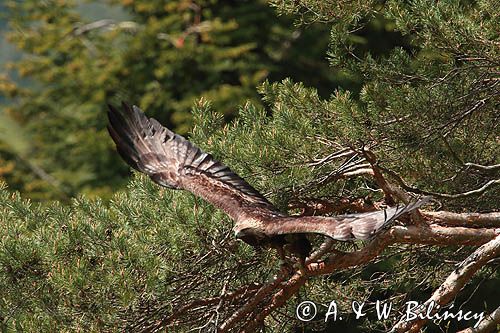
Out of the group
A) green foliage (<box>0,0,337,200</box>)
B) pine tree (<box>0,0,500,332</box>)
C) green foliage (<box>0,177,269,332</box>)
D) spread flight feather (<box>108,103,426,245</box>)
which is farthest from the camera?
green foliage (<box>0,0,337,200</box>)

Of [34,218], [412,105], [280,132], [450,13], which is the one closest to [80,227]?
[34,218]

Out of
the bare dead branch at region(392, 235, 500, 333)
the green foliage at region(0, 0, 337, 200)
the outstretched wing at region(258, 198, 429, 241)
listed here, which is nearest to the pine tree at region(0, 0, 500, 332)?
the bare dead branch at region(392, 235, 500, 333)

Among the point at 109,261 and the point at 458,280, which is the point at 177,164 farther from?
the point at 458,280

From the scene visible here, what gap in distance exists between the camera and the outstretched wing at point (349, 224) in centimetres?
393

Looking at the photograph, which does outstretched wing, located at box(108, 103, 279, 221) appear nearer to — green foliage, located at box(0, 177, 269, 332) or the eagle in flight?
the eagle in flight

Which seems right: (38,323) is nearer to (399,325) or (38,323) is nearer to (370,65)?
(399,325)

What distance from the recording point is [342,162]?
17.0ft

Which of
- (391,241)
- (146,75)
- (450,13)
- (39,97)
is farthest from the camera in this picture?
(39,97)

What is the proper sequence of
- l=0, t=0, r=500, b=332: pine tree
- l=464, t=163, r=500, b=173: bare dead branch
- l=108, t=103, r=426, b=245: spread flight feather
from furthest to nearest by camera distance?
l=464, t=163, r=500, b=173: bare dead branch
l=0, t=0, r=500, b=332: pine tree
l=108, t=103, r=426, b=245: spread flight feather

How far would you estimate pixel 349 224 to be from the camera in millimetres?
4074

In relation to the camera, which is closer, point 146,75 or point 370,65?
point 370,65

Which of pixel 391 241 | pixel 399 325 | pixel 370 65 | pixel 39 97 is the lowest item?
pixel 39 97

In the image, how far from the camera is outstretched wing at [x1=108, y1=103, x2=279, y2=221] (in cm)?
500

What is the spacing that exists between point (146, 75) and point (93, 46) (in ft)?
5.07
